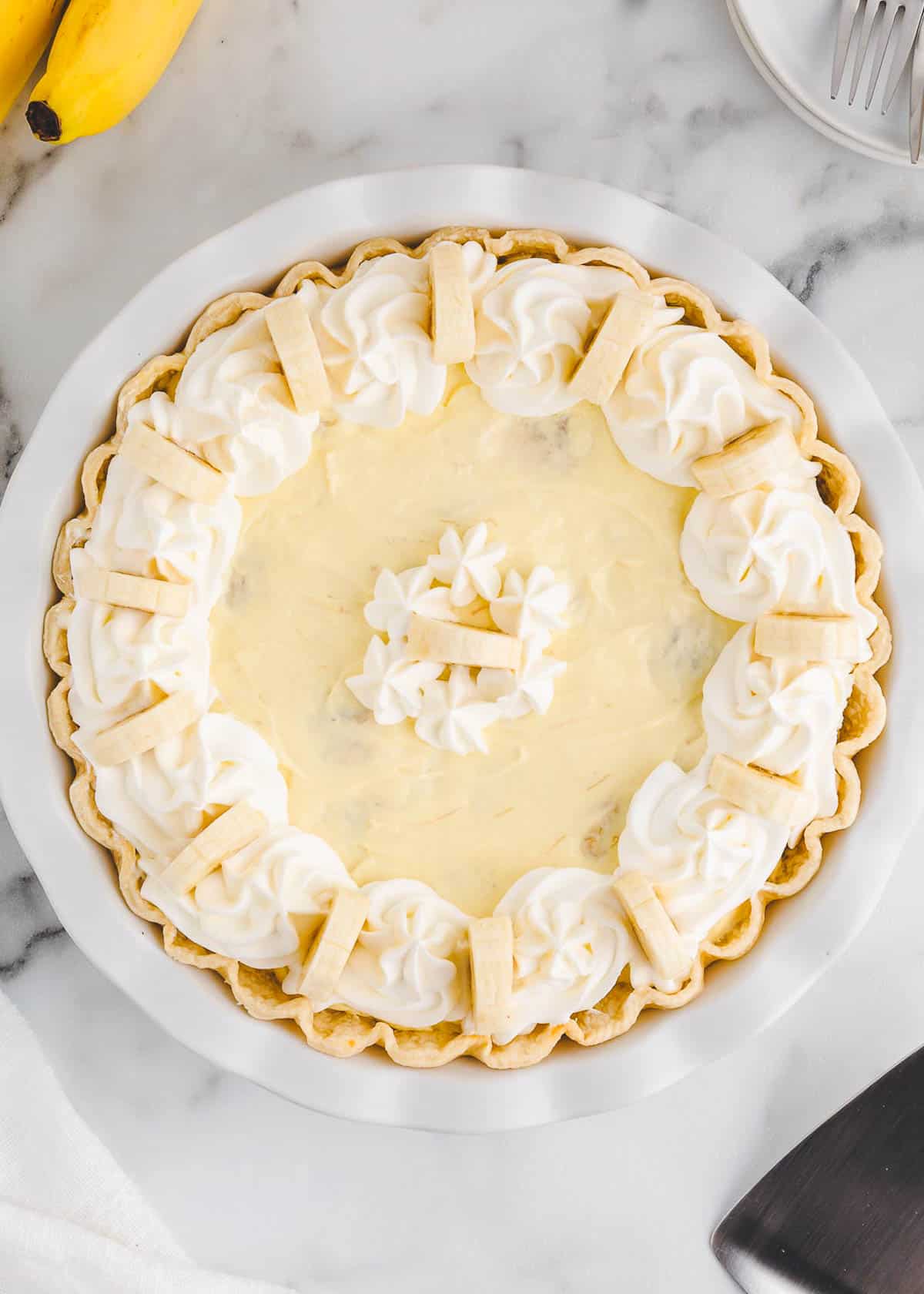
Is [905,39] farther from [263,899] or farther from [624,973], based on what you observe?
[263,899]

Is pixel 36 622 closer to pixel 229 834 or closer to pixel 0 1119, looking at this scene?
pixel 229 834

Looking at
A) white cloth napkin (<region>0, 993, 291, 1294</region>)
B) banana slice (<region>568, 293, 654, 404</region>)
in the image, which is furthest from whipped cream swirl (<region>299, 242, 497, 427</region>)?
white cloth napkin (<region>0, 993, 291, 1294</region>)

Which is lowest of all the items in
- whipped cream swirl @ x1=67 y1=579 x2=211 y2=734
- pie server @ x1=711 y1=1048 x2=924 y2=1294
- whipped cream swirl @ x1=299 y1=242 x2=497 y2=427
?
pie server @ x1=711 y1=1048 x2=924 y2=1294

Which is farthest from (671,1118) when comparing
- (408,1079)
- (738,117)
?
(738,117)

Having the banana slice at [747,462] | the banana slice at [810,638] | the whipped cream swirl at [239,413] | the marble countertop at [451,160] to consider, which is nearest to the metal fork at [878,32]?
the marble countertop at [451,160]

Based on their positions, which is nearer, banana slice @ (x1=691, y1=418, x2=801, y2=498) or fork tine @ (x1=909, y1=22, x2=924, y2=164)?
banana slice @ (x1=691, y1=418, x2=801, y2=498)

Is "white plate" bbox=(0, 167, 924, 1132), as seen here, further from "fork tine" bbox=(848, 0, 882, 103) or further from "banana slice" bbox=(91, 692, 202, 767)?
"fork tine" bbox=(848, 0, 882, 103)

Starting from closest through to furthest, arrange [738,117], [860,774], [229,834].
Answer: [229,834] → [860,774] → [738,117]
